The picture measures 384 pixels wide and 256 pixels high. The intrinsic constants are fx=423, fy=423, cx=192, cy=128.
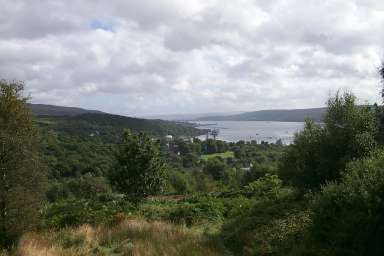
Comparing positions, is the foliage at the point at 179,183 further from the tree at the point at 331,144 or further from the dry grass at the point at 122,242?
the dry grass at the point at 122,242

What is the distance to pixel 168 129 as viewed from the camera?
143125 mm

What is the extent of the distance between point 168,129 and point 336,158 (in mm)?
128312

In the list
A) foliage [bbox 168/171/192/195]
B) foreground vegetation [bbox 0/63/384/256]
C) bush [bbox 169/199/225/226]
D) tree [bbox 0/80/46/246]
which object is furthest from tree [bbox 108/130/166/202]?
foliage [bbox 168/171/192/195]

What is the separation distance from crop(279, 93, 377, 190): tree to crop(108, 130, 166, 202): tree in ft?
26.2

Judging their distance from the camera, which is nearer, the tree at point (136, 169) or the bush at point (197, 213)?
the bush at point (197, 213)

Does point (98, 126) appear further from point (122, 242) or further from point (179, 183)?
point (122, 242)

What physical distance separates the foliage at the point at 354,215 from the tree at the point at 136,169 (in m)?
13.2

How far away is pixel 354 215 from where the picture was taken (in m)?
8.57

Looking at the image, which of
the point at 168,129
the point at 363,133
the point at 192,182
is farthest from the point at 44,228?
the point at 168,129

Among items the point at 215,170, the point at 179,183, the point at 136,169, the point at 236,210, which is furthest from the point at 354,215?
the point at 215,170

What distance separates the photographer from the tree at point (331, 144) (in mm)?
15211

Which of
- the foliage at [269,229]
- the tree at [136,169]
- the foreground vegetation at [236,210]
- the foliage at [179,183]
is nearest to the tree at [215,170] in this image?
the foliage at [179,183]

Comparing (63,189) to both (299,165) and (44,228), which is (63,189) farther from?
(299,165)

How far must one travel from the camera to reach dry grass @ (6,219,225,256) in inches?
435
